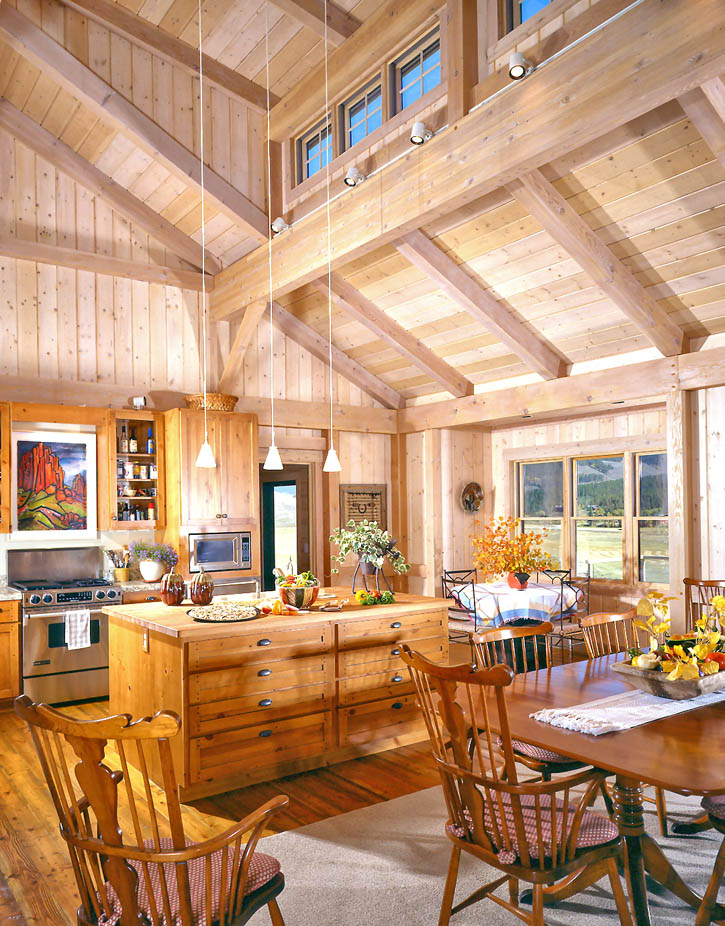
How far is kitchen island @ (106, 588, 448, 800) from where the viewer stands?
12.8ft

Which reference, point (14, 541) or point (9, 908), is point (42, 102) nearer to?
point (14, 541)


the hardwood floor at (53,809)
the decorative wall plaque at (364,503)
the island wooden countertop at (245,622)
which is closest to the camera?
the hardwood floor at (53,809)

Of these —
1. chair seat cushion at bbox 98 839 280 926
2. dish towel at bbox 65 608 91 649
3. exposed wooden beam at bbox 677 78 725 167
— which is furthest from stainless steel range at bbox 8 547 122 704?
exposed wooden beam at bbox 677 78 725 167

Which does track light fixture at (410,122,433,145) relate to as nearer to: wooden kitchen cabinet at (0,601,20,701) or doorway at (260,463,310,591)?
doorway at (260,463,310,591)

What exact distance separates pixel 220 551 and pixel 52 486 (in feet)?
5.22

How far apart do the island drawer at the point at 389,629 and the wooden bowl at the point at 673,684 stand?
188cm

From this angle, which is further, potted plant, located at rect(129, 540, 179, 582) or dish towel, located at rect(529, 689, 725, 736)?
potted plant, located at rect(129, 540, 179, 582)

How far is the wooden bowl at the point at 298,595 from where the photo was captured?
451cm

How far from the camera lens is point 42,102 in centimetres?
636

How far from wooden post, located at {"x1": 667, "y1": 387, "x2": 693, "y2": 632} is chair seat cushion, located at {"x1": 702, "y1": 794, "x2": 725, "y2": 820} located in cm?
343

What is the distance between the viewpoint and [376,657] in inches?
180

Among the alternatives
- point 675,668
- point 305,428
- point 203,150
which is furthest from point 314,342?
point 675,668

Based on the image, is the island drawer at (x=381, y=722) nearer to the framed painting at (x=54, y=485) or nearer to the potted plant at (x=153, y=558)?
the potted plant at (x=153, y=558)

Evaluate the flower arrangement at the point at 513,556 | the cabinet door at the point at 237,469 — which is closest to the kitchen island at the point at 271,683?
the flower arrangement at the point at 513,556
